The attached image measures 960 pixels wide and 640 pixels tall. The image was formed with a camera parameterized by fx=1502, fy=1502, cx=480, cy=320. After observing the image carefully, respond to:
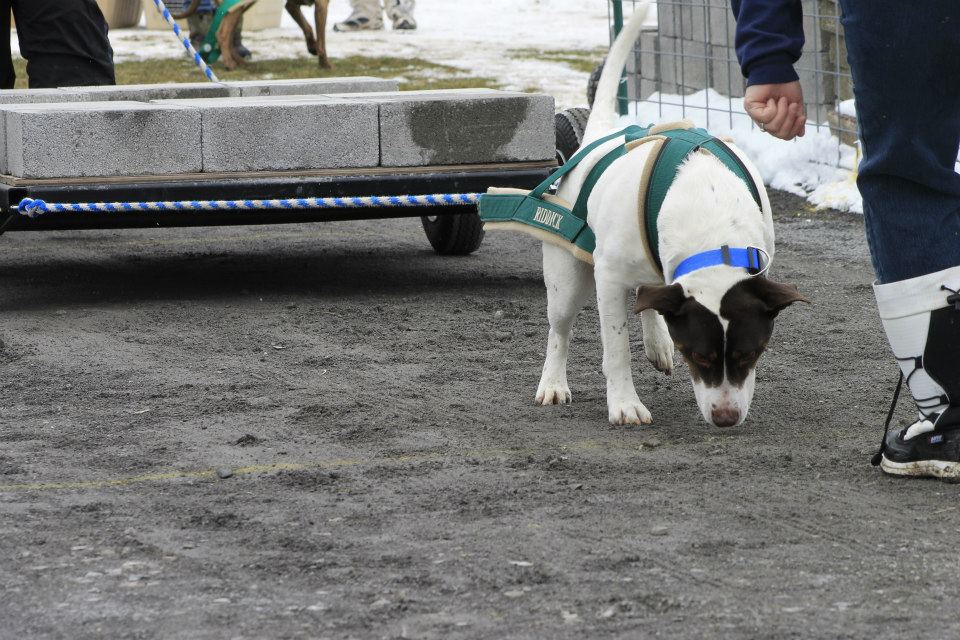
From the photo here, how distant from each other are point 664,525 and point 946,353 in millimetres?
818

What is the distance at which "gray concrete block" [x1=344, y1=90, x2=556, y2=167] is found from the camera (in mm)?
6383

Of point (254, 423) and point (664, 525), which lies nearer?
point (664, 525)

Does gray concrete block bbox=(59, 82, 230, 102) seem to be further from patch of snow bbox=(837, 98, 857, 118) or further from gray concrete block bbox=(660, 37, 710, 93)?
gray concrete block bbox=(660, 37, 710, 93)

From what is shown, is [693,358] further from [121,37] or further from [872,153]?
[121,37]

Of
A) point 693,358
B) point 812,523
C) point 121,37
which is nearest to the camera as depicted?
point 812,523

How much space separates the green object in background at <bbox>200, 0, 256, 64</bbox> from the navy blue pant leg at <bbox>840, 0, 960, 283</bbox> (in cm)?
1270

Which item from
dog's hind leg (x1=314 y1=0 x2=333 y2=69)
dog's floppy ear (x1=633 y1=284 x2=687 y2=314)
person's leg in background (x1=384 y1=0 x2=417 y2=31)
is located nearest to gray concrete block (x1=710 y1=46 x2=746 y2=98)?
dog's hind leg (x1=314 y1=0 x2=333 y2=69)

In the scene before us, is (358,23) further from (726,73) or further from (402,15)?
(726,73)

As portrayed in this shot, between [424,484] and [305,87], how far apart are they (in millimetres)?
4635

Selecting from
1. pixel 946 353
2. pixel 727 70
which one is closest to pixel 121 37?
pixel 727 70

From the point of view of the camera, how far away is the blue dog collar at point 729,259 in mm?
3885

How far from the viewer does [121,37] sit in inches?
782

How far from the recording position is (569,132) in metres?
7.33

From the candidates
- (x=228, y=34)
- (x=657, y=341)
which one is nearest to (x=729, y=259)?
(x=657, y=341)
